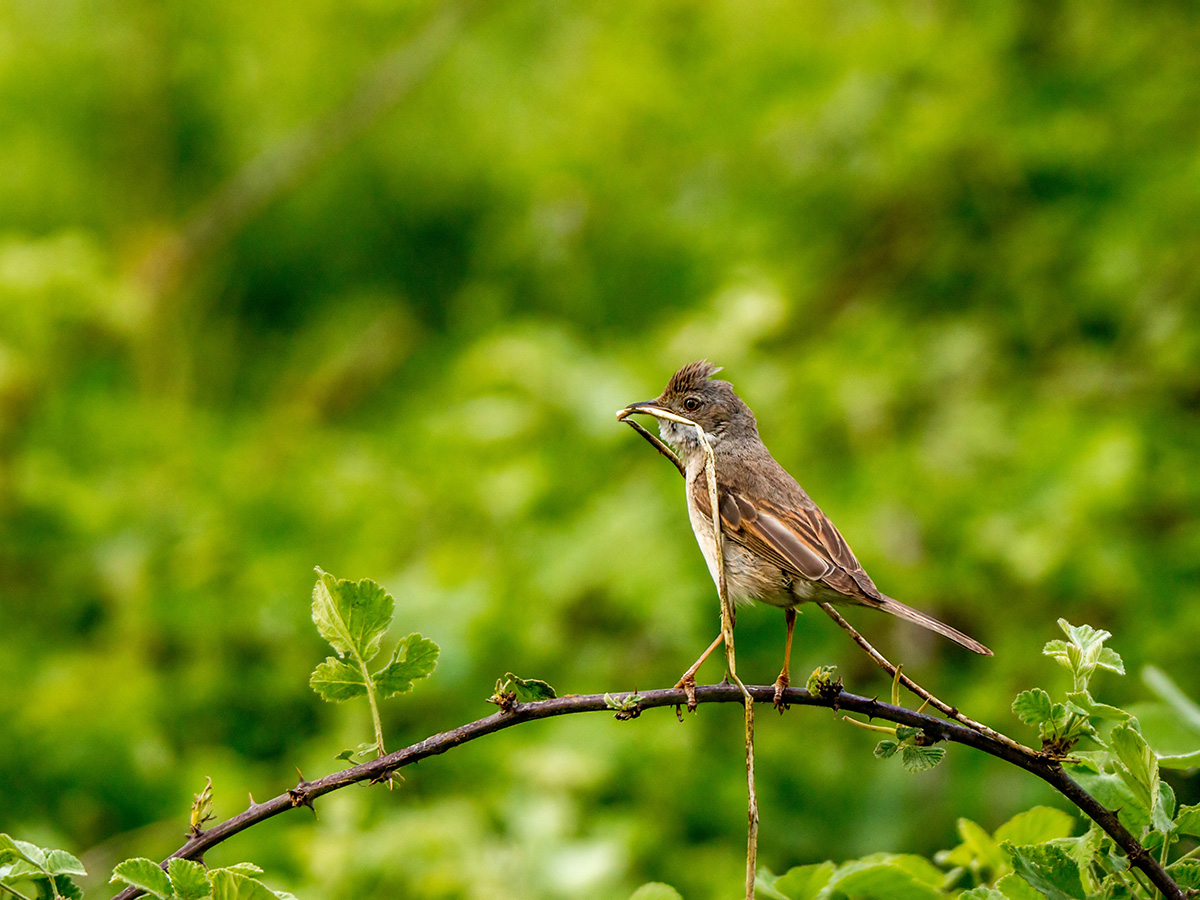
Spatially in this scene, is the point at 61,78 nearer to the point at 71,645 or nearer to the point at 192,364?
the point at 192,364

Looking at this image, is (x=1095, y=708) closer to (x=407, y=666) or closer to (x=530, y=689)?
(x=530, y=689)

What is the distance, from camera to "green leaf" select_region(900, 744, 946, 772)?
116cm

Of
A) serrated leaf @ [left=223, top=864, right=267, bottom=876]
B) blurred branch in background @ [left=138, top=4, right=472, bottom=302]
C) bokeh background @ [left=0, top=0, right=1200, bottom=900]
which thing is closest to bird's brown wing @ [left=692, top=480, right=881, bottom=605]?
serrated leaf @ [left=223, top=864, right=267, bottom=876]

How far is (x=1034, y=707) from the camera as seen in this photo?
117 cm

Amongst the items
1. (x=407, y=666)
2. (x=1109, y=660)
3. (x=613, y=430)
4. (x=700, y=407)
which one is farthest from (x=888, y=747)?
(x=613, y=430)

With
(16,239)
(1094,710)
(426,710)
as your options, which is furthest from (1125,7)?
(16,239)

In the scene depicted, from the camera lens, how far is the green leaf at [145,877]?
3.37 ft

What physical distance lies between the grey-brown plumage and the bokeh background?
1.26 meters

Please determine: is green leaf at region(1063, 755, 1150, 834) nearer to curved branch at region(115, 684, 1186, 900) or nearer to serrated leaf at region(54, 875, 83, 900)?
curved branch at region(115, 684, 1186, 900)

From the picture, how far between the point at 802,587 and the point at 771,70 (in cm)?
418

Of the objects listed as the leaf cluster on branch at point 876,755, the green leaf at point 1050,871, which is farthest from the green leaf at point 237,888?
the green leaf at point 1050,871

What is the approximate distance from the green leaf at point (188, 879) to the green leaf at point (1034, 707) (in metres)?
0.86

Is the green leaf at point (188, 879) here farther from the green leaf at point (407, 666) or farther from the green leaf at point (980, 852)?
the green leaf at point (980, 852)

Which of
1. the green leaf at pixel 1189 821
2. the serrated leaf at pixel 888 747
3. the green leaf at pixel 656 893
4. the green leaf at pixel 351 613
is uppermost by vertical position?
the green leaf at pixel 351 613
